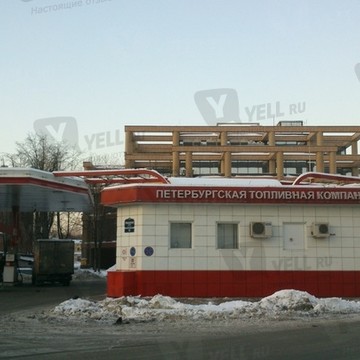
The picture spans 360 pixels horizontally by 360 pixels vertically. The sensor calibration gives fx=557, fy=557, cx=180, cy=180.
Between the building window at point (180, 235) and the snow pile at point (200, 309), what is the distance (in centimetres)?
256

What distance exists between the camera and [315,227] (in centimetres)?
1873

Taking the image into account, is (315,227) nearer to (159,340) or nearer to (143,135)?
(159,340)

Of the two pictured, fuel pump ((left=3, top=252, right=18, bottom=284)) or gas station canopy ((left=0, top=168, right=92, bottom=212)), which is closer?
gas station canopy ((left=0, top=168, right=92, bottom=212))

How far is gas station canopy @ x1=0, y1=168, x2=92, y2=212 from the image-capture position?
21797 millimetres

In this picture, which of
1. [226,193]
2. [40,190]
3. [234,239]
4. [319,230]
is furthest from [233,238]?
[40,190]

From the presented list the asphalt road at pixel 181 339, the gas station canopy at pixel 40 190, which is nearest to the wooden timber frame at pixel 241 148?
the gas station canopy at pixel 40 190

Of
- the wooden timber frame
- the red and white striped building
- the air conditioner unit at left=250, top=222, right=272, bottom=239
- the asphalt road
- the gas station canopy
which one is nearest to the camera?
the asphalt road

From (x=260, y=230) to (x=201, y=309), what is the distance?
14.4 feet

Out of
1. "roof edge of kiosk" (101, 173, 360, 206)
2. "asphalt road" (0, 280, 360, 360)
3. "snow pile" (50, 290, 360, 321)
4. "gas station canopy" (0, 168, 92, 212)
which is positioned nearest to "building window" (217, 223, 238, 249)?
"roof edge of kiosk" (101, 173, 360, 206)

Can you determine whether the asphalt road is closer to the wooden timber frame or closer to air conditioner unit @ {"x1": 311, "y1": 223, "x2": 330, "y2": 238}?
air conditioner unit @ {"x1": 311, "y1": 223, "x2": 330, "y2": 238}

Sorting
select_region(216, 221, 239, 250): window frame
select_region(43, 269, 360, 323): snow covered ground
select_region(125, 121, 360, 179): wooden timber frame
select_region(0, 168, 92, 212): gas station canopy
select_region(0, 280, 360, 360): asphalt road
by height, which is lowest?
select_region(0, 280, 360, 360): asphalt road

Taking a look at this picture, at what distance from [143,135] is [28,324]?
60131mm

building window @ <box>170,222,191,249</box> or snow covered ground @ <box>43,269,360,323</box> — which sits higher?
building window @ <box>170,222,191,249</box>

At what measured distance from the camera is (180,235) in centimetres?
1862
